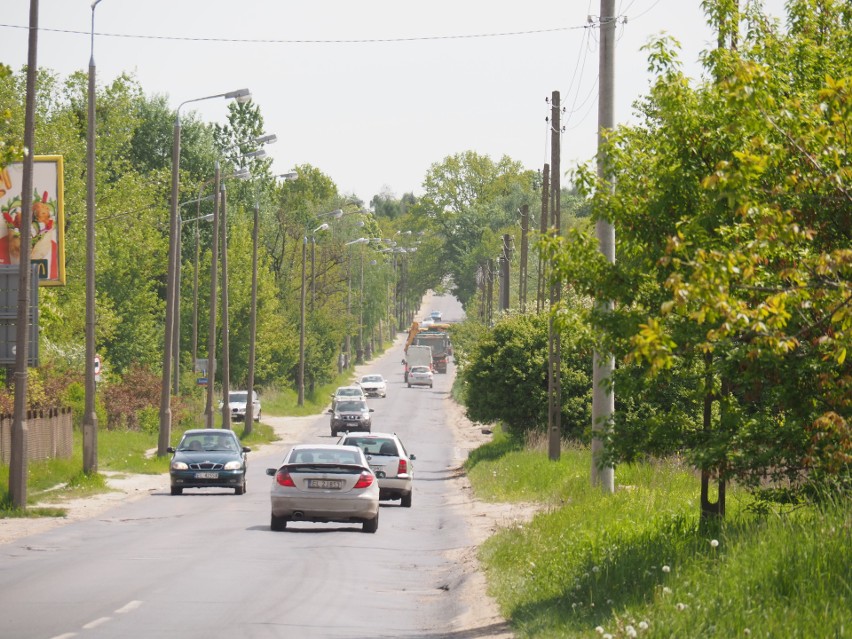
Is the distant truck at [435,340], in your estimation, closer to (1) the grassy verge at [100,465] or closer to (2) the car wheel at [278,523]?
(1) the grassy verge at [100,465]

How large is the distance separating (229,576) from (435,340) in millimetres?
110927

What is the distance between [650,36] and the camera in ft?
50.0

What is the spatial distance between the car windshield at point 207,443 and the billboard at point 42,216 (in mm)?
7794

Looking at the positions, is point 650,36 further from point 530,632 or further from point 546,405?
point 546,405

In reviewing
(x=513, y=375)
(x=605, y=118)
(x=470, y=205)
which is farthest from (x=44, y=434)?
(x=470, y=205)

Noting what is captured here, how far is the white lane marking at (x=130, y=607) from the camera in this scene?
47.2 ft

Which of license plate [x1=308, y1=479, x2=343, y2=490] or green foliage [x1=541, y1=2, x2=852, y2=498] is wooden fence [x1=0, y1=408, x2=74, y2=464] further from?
green foliage [x1=541, y1=2, x2=852, y2=498]

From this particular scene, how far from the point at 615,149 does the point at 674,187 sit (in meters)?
0.94

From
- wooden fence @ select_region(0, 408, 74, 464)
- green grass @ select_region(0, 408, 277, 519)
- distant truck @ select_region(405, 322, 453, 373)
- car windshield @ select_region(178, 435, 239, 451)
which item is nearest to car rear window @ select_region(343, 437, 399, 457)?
car windshield @ select_region(178, 435, 239, 451)

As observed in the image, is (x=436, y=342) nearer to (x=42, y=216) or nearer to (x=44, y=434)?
(x=42, y=216)

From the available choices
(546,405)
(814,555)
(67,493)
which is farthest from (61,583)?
(546,405)

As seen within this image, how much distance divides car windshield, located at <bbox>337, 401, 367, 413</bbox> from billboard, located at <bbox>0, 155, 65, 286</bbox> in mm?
26330

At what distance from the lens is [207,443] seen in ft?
116

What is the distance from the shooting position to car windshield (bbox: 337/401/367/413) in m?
66.5
